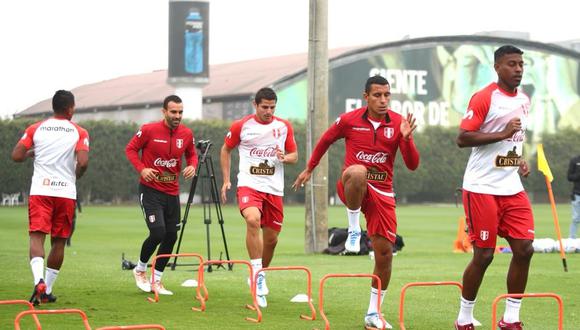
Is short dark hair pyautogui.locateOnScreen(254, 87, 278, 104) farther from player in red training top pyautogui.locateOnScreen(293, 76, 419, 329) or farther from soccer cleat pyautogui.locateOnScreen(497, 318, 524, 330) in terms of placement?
soccer cleat pyautogui.locateOnScreen(497, 318, 524, 330)

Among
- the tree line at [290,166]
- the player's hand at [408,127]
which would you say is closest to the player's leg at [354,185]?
the player's hand at [408,127]

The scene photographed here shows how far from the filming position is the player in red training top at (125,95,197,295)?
49.0 ft

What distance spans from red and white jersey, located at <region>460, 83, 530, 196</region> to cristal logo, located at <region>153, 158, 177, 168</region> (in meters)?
5.20

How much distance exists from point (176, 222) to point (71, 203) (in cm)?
204

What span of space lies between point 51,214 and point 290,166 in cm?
5286

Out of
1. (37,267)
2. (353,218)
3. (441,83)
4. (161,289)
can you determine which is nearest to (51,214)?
(37,267)

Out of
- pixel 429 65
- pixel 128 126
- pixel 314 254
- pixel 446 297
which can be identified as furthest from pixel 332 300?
pixel 429 65

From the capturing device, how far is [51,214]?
44.4 feet

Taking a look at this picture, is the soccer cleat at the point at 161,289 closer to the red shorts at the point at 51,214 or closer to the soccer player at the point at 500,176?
the red shorts at the point at 51,214

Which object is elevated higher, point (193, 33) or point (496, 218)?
point (193, 33)

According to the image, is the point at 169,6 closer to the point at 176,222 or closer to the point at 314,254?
the point at 314,254

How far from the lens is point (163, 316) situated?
1272 cm

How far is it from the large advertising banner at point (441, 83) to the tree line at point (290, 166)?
12.4ft

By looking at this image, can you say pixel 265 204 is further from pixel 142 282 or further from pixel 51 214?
pixel 51 214
